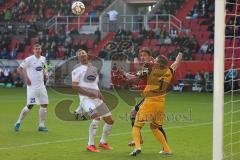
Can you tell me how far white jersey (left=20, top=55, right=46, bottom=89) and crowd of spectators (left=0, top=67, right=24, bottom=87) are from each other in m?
19.4

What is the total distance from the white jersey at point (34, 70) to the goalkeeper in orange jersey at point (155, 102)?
4527 millimetres

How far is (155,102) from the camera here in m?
10.2

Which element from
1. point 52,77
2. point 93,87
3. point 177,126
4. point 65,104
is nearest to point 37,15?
point 52,77

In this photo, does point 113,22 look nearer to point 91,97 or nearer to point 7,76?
point 7,76

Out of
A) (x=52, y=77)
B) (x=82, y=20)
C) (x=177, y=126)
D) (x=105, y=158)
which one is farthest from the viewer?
(x=82, y=20)

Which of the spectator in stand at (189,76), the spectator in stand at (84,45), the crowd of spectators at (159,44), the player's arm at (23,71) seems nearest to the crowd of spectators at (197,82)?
the spectator in stand at (189,76)

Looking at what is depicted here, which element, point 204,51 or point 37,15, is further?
point 37,15

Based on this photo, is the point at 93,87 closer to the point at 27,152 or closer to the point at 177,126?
the point at 27,152

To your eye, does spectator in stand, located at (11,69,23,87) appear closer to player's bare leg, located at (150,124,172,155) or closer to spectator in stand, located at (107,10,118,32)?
spectator in stand, located at (107,10,118,32)

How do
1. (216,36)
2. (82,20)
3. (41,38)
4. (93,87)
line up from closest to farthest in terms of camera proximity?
1. (216,36)
2. (93,87)
3. (41,38)
4. (82,20)

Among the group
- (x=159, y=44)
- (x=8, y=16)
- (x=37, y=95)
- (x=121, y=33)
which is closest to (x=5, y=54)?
(x=8, y=16)

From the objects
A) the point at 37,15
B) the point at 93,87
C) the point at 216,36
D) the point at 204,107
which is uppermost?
the point at 37,15

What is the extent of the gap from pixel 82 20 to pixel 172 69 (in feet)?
96.1

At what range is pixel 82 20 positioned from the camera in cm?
3919
